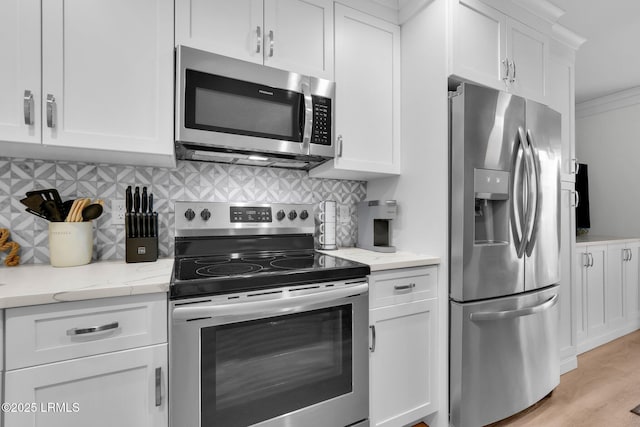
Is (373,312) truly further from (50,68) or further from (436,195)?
(50,68)

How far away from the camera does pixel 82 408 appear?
3.23 feet

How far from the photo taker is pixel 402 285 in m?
1.60

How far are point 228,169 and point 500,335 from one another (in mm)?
1793

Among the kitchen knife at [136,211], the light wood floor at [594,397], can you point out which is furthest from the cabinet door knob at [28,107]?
the light wood floor at [594,397]

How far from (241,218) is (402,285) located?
3.16 feet

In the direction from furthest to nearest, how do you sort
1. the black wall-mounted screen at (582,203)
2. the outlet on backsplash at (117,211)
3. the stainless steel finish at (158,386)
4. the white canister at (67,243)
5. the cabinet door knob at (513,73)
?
the black wall-mounted screen at (582,203), the cabinet door knob at (513,73), the outlet on backsplash at (117,211), the white canister at (67,243), the stainless steel finish at (158,386)

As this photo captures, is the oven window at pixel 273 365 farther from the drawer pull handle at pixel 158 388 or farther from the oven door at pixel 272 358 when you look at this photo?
the drawer pull handle at pixel 158 388

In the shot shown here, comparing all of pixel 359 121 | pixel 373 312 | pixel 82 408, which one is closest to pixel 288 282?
pixel 373 312

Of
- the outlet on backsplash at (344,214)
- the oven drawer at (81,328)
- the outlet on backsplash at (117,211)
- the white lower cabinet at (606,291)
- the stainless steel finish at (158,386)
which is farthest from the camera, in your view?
the white lower cabinet at (606,291)

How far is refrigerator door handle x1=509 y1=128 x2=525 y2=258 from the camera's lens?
5.59 feet

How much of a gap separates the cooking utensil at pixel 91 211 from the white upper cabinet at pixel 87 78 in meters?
0.23

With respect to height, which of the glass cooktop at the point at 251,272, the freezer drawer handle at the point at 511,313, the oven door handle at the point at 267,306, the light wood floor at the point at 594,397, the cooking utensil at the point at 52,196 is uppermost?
the cooking utensil at the point at 52,196

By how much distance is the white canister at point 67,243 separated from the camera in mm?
1357

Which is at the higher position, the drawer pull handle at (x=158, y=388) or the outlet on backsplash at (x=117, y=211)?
the outlet on backsplash at (x=117, y=211)
